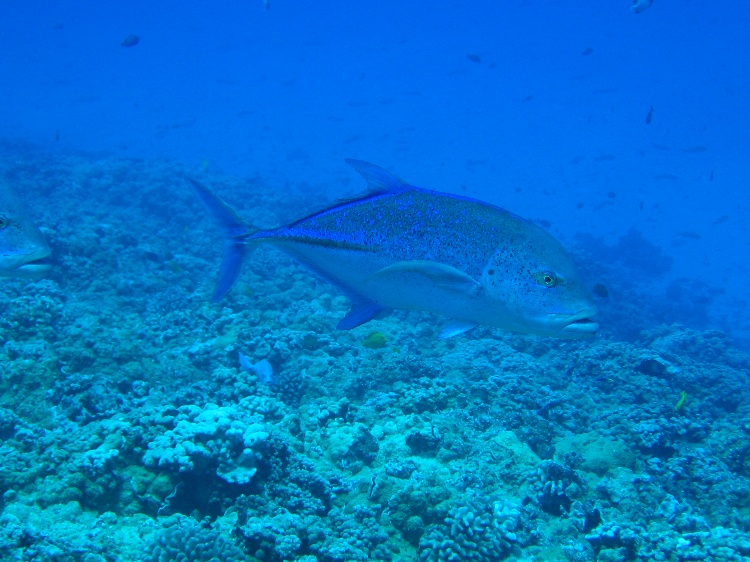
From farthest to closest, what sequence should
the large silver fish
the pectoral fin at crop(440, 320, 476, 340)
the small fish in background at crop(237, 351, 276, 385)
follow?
the small fish in background at crop(237, 351, 276, 385), the large silver fish, the pectoral fin at crop(440, 320, 476, 340)

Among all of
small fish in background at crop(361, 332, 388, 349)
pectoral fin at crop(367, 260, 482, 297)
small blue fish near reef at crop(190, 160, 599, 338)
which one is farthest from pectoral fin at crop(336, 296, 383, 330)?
small fish in background at crop(361, 332, 388, 349)

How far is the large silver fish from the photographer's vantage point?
3020 mm

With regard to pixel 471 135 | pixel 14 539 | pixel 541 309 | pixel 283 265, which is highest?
pixel 471 135

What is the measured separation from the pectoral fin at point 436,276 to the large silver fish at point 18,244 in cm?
262

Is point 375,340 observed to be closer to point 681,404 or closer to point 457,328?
point 457,328

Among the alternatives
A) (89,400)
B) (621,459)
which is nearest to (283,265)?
(89,400)

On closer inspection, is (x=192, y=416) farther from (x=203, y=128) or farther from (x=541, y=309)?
(x=203, y=128)

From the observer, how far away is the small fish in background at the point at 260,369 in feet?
19.1

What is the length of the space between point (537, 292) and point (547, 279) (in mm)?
88

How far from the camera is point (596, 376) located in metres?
6.98

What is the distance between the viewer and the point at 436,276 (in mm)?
2193

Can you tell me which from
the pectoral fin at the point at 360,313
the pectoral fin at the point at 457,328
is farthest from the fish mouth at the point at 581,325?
the pectoral fin at the point at 360,313

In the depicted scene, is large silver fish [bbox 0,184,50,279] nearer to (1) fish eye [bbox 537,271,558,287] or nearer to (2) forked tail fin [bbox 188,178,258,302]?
(2) forked tail fin [bbox 188,178,258,302]

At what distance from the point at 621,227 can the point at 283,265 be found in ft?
146
